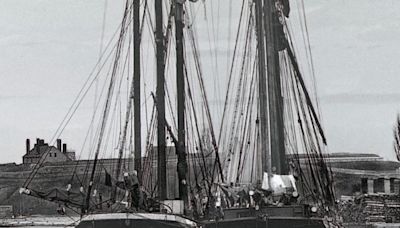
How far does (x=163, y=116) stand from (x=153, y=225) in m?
5.95

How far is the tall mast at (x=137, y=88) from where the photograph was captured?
33737 mm

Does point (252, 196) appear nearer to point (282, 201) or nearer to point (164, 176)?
point (282, 201)

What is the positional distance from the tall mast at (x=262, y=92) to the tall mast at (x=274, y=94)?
0.23m

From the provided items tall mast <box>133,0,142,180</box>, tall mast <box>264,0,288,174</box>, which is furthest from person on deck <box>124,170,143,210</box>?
tall mast <box>264,0,288,174</box>

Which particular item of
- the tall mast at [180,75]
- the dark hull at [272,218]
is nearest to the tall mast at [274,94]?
the dark hull at [272,218]

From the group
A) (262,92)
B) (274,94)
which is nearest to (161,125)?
(262,92)

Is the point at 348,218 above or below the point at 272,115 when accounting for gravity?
below

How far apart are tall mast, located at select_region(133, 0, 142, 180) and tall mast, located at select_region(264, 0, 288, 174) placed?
5.38 m

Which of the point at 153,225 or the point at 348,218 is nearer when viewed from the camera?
the point at 153,225

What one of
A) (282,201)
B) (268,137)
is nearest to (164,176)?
(268,137)

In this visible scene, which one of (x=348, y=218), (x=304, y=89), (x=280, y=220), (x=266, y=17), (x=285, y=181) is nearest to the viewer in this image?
(x=280, y=220)

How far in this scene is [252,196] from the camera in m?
28.3

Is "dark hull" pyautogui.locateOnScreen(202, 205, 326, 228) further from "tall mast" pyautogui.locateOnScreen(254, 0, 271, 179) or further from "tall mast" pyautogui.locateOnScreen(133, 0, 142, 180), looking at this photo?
"tall mast" pyautogui.locateOnScreen(133, 0, 142, 180)

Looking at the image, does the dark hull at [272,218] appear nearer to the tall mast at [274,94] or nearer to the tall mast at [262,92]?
the tall mast at [262,92]
